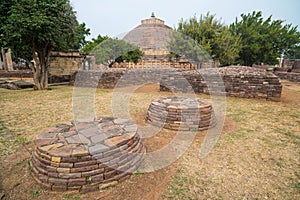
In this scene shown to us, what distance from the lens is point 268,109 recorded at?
16.9 ft

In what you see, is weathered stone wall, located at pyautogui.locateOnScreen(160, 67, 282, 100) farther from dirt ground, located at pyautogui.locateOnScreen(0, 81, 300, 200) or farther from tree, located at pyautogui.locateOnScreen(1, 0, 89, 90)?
tree, located at pyautogui.locateOnScreen(1, 0, 89, 90)

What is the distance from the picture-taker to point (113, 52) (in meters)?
20.9

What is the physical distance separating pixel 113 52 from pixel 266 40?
54.0ft

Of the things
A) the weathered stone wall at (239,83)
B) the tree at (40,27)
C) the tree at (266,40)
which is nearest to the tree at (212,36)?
the tree at (266,40)

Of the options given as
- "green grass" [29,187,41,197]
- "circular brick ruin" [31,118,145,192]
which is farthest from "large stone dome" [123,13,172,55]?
"green grass" [29,187,41,197]

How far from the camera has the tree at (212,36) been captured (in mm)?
13820

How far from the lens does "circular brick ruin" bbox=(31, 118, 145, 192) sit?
69.6 inches

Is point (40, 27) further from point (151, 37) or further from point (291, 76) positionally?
point (151, 37)

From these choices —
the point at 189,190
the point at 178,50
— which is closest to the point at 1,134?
the point at 189,190

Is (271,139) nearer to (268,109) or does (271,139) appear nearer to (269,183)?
(269,183)

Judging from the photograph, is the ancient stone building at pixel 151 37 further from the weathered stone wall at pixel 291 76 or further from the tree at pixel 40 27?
the tree at pixel 40 27

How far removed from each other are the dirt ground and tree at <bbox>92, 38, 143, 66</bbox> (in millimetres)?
17890

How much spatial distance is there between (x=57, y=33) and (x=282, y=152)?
8902mm

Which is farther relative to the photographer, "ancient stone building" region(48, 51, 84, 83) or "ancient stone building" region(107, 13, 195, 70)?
"ancient stone building" region(107, 13, 195, 70)
